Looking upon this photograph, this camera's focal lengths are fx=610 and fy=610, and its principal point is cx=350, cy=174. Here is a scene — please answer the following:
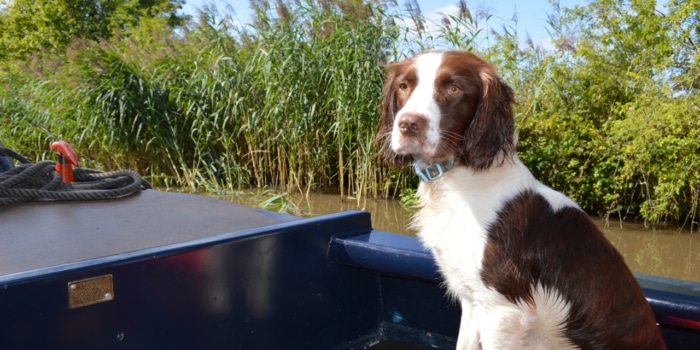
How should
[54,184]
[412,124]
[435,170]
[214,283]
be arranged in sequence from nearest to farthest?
[412,124], [435,170], [214,283], [54,184]

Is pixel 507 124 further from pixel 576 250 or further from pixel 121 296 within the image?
pixel 121 296

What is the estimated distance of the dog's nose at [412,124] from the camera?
1.79 meters

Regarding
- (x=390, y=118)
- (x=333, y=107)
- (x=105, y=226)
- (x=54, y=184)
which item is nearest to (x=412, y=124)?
(x=390, y=118)

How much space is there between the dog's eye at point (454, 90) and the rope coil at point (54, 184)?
5.09ft

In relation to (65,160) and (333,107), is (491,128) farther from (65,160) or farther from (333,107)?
(333,107)

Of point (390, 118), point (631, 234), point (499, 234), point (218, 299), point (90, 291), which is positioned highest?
point (390, 118)

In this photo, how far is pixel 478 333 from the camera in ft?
6.06

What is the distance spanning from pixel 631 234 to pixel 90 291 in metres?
5.85

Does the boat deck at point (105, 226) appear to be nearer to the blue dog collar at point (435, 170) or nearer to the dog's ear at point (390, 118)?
the dog's ear at point (390, 118)

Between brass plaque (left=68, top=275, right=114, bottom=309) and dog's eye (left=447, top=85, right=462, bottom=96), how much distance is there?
116cm

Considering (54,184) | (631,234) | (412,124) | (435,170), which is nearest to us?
(412,124)

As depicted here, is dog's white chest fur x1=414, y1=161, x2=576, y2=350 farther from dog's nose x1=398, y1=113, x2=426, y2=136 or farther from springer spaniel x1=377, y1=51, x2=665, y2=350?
dog's nose x1=398, y1=113, x2=426, y2=136

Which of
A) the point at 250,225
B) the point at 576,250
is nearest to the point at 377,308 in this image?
the point at 250,225

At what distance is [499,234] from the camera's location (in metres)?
1.69
